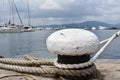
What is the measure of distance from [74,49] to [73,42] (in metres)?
0.08

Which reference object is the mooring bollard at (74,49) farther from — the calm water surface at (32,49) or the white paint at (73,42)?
the calm water surface at (32,49)

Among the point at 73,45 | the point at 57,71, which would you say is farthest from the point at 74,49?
the point at 57,71

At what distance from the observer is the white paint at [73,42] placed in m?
3.53

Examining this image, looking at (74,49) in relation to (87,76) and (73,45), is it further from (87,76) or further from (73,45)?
(87,76)

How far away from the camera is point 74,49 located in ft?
11.6

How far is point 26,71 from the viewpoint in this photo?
3971 mm

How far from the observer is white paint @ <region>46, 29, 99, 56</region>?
3.53 m

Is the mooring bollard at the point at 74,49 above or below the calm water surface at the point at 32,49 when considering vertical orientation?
above

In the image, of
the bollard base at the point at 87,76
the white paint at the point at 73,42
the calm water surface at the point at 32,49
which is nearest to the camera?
the white paint at the point at 73,42

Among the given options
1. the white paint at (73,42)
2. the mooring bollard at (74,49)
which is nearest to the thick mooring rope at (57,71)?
the mooring bollard at (74,49)

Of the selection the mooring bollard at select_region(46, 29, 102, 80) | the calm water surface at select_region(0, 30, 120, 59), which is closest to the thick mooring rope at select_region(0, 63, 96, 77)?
the mooring bollard at select_region(46, 29, 102, 80)

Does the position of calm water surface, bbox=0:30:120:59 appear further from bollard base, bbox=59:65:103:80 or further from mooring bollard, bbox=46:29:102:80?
mooring bollard, bbox=46:29:102:80

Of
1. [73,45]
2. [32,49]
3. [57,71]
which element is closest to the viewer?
[73,45]

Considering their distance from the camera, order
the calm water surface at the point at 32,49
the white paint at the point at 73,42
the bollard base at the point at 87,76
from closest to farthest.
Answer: the white paint at the point at 73,42 < the bollard base at the point at 87,76 < the calm water surface at the point at 32,49
